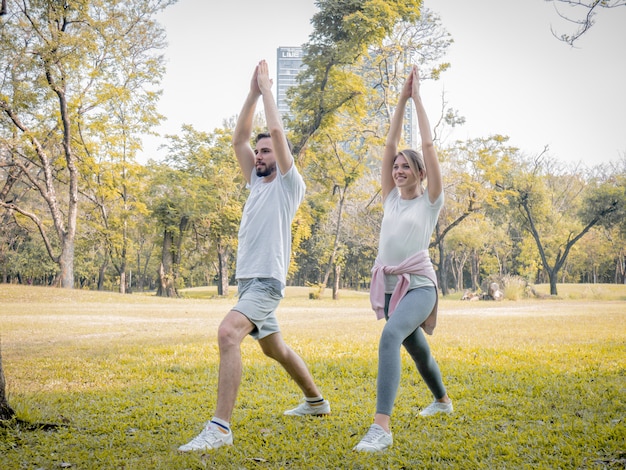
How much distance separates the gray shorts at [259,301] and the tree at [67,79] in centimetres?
2490

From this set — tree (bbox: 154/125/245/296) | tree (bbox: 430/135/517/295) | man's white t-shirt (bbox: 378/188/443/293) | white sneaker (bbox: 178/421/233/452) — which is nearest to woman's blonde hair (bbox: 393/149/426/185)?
man's white t-shirt (bbox: 378/188/443/293)

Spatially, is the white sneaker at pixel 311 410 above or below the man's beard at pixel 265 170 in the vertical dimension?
below

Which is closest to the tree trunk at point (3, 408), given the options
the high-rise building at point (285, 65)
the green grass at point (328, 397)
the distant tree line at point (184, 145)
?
the green grass at point (328, 397)

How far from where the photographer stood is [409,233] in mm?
4008

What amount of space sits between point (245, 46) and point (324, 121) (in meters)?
9.77

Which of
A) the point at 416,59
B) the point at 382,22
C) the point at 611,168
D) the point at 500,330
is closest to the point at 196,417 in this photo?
the point at 500,330

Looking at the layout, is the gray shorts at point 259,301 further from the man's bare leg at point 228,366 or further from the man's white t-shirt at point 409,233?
the man's white t-shirt at point 409,233

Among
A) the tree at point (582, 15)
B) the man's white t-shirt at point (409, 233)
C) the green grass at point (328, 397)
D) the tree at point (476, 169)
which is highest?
the tree at point (476, 169)

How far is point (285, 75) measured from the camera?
3419cm

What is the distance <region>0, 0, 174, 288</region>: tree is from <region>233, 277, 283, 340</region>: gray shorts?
81.7ft

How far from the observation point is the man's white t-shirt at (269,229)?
3.81 meters

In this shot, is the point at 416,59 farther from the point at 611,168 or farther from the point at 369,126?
the point at 611,168

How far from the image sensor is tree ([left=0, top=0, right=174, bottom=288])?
85.4 ft

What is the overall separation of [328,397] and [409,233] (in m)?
2.03
